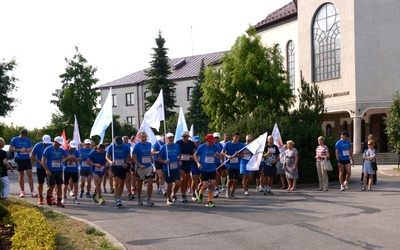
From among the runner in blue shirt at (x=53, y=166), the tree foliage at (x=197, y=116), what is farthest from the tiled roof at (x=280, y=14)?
the runner in blue shirt at (x=53, y=166)

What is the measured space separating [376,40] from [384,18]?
5.40 feet

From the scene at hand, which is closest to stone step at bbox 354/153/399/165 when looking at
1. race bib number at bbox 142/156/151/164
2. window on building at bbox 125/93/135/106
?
race bib number at bbox 142/156/151/164

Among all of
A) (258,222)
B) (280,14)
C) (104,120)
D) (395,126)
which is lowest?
(258,222)

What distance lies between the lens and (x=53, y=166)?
46.8 ft

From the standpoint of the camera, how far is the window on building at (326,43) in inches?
1540

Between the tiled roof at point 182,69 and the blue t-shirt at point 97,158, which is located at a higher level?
the tiled roof at point 182,69

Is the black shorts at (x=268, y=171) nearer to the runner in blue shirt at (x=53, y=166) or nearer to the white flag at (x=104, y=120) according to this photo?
the white flag at (x=104, y=120)

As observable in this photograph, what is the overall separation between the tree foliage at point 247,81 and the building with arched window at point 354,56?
25.6 feet

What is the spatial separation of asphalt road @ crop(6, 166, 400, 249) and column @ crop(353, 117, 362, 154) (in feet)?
78.6

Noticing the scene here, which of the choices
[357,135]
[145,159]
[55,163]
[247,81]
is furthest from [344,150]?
[357,135]

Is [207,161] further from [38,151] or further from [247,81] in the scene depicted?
[247,81]

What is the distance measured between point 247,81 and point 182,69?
134 feet

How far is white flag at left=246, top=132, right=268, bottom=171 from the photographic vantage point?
15625mm

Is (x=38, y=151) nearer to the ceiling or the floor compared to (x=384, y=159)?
nearer to the ceiling
